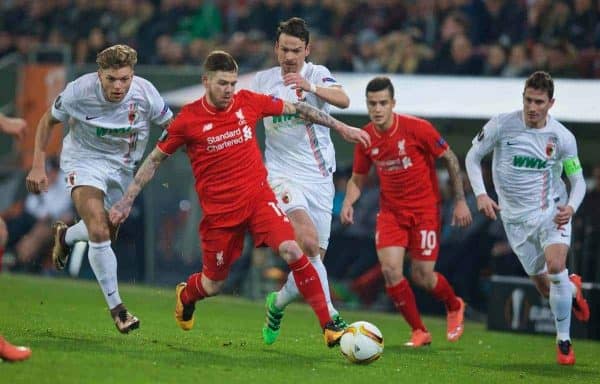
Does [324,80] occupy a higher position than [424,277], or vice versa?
[324,80]

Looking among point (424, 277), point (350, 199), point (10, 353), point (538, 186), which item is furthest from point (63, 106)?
point (538, 186)

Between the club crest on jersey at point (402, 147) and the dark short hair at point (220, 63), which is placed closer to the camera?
the dark short hair at point (220, 63)

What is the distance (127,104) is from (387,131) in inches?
108

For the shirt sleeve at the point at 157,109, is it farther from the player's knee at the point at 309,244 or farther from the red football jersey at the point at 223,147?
the player's knee at the point at 309,244

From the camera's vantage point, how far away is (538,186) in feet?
40.3

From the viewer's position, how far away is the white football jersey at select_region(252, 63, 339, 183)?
11.7 metres

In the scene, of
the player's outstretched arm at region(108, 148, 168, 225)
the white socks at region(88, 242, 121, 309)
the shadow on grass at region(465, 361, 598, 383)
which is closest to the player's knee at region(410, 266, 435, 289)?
the shadow on grass at region(465, 361, 598, 383)

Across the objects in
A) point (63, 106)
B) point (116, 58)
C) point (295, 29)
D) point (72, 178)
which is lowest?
point (72, 178)

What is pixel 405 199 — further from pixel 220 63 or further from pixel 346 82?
pixel 346 82

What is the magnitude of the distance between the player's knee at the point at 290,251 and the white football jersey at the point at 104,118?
204 centimetres

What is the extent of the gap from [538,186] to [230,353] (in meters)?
3.56

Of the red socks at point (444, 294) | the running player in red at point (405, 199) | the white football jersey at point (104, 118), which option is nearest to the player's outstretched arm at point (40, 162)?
the white football jersey at point (104, 118)

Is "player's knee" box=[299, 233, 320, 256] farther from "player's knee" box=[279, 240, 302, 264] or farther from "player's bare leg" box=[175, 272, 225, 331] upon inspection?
"player's knee" box=[279, 240, 302, 264]

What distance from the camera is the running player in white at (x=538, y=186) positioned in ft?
38.8
